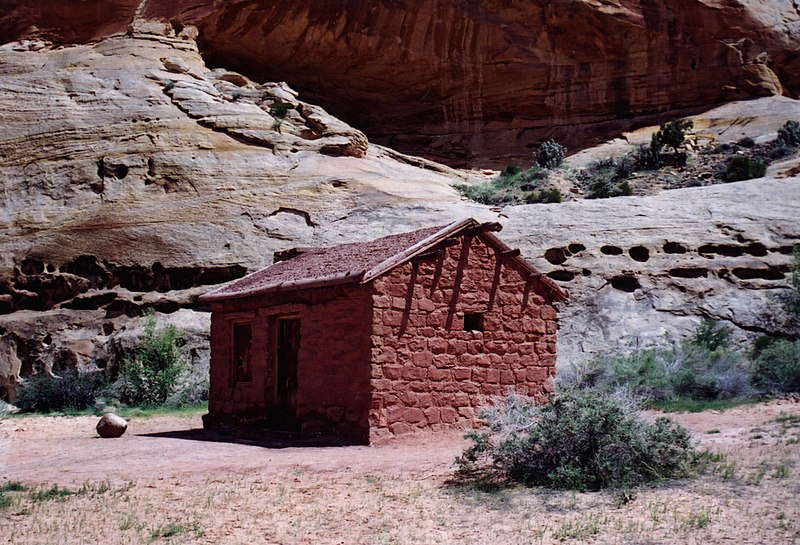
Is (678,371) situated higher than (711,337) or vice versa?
(711,337)

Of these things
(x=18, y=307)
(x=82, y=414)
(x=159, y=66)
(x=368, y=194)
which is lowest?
(x=82, y=414)

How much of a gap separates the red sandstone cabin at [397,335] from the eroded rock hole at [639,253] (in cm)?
849

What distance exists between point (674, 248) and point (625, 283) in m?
Result: 1.72

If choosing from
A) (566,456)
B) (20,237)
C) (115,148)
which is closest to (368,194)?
(115,148)

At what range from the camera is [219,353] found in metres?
16.8

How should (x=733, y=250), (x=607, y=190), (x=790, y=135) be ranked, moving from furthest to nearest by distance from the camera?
(x=790, y=135)
(x=607, y=190)
(x=733, y=250)

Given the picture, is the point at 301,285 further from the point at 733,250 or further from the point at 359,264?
the point at 733,250

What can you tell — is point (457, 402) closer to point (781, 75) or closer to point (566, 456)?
point (566, 456)

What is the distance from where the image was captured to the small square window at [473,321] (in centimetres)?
1437

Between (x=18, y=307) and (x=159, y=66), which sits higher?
(x=159, y=66)

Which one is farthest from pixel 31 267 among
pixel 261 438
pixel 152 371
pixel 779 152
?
pixel 779 152

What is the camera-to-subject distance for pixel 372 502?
918 cm

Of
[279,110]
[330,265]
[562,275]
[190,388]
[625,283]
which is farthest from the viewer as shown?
[279,110]

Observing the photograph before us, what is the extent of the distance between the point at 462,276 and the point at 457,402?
74.9 inches
